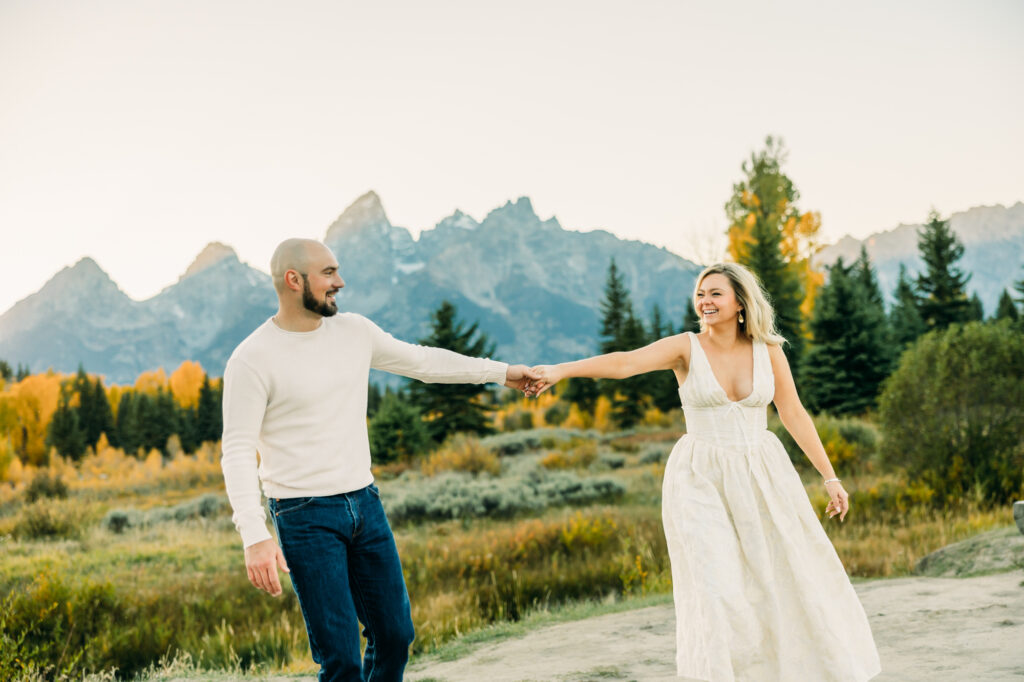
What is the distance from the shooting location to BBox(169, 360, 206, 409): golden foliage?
201ft

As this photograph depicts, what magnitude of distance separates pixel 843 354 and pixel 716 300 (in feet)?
79.6

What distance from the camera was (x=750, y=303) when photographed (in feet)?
13.1

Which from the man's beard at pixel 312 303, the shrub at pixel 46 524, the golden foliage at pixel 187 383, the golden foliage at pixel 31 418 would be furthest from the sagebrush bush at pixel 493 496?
the golden foliage at pixel 187 383

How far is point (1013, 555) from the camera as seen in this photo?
23.7 ft

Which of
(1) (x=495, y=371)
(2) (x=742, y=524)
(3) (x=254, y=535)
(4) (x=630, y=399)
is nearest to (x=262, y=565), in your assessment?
(3) (x=254, y=535)

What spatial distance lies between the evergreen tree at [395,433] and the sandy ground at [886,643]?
64.1 ft

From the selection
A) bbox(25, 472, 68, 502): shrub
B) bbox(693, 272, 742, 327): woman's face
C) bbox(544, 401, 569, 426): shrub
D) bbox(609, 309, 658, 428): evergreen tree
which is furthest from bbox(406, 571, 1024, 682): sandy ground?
bbox(544, 401, 569, 426): shrub

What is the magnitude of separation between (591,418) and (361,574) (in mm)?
33882

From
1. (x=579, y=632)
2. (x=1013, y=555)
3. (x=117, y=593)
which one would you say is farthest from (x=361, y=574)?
(x=117, y=593)

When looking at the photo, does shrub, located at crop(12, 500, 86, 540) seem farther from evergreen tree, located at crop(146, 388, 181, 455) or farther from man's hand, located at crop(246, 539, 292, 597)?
evergreen tree, located at crop(146, 388, 181, 455)

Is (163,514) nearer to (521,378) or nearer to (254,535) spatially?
(521,378)

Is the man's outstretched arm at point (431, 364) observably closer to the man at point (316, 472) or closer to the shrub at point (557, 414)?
the man at point (316, 472)

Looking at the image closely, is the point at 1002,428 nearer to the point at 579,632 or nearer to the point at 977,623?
the point at 977,623

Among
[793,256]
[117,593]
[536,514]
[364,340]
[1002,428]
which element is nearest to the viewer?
[364,340]
